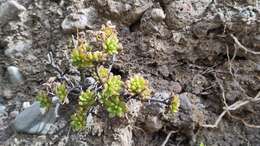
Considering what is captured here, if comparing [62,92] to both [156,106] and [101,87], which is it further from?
[156,106]

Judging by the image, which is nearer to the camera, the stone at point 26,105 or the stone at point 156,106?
the stone at point 156,106

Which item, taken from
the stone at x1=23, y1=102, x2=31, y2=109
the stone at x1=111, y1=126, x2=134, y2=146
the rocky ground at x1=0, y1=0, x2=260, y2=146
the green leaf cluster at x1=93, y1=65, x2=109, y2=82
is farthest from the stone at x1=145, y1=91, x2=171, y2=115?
the stone at x1=23, y1=102, x2=31, y2=109

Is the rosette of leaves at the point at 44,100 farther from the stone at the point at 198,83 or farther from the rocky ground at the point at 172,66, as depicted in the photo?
the stone at the point at 198,83

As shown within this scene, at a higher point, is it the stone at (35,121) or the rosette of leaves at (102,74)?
the rosette of leaves at (102,74)

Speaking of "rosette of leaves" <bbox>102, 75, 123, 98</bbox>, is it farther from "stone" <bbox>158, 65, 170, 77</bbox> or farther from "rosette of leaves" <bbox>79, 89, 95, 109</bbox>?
"stone" <bbox>158, 65, 170, 77</bbox>

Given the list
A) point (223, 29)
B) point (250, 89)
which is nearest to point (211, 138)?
point (250, 89)

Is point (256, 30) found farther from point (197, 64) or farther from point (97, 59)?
point (97, 59)

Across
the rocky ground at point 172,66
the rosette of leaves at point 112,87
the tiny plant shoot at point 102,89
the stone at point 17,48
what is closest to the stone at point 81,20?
the rocky ground at point 172,66

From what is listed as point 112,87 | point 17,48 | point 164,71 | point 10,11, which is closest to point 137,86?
point 112,87
